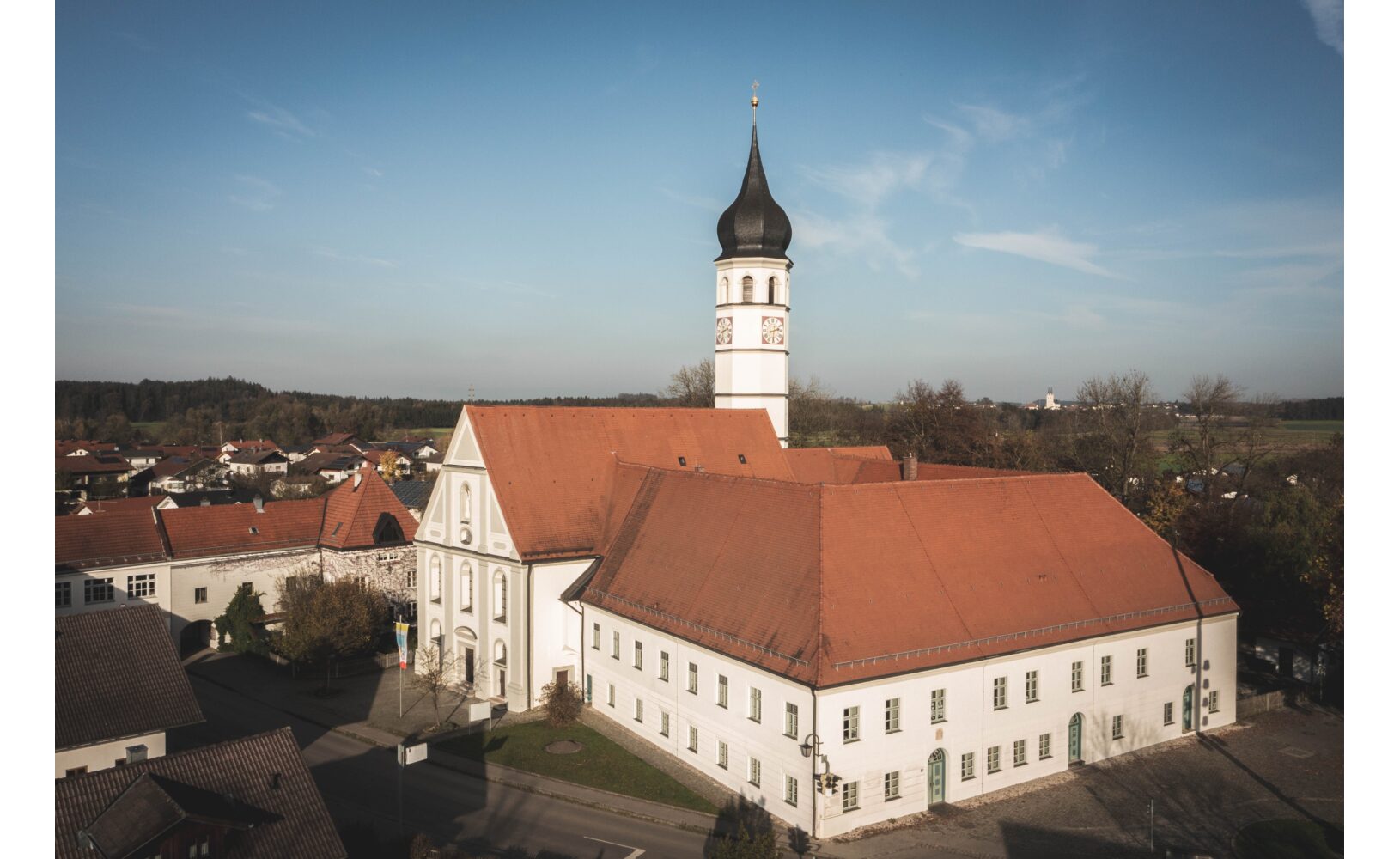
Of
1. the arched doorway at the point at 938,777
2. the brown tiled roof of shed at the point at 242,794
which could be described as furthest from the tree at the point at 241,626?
the arched doorway at the point at 938,777

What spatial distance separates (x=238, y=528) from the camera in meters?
40.7

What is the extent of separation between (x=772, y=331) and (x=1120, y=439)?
→ 21746mm

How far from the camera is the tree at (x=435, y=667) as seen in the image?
101ft

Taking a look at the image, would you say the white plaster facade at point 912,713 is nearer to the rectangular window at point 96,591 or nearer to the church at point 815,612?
the church at point 815,612

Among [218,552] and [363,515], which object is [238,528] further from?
[363,515]

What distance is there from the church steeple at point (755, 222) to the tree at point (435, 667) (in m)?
18.7

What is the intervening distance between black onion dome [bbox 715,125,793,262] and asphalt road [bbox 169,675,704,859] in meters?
22.8

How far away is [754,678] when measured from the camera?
22625 mm

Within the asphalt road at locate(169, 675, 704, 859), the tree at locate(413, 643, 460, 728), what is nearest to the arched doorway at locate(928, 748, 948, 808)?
A: the asphalt road at locate(169, 675, 704, 859)

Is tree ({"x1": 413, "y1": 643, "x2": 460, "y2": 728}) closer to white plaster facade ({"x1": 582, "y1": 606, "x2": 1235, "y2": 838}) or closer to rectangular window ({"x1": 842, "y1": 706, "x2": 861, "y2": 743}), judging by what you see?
white plaster facade ({"x1": 582, "y1": 606, "x2": 1235, "y2": 838})

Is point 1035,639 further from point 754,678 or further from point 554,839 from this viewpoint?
point 554,839

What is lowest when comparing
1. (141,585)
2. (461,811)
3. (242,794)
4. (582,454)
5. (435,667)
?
(461,811)

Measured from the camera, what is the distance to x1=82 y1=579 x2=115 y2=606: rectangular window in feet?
119

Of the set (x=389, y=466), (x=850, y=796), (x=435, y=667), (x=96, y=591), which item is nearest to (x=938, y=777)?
(x=850, y=796)
